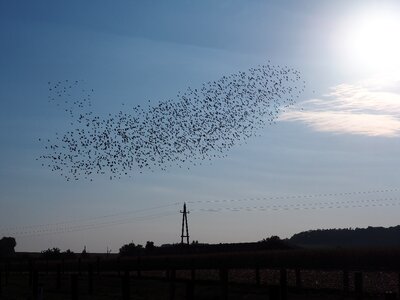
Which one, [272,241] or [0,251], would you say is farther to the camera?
[0,251]

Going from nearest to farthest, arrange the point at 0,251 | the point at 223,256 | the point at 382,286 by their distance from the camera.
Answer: the point at 382,286 < the point at 223,256 < the point at 0,251

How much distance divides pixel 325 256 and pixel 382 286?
68.8 feet

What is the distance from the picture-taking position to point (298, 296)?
1147 inches

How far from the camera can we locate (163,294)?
3269 centimetres

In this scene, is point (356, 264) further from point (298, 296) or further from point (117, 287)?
point (298, 296)

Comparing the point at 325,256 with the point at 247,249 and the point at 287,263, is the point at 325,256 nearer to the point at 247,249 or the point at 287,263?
the point at 287,263

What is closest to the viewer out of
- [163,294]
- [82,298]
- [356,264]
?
[82,298]

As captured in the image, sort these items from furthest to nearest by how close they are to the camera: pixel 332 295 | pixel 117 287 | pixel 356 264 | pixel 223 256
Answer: pixel 223 256 → pixel 356 264 → pixel 117 287 → pixel 332 295

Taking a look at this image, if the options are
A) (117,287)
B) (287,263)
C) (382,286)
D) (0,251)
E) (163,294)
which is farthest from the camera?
(0,251)

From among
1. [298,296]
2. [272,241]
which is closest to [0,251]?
[272,241]

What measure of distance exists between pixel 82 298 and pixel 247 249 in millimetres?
54168

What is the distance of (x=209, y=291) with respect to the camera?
108 ft

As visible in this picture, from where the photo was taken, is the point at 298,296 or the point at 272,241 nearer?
the point at 298,296

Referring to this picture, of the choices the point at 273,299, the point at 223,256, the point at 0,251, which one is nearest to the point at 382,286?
the point at 273,299
